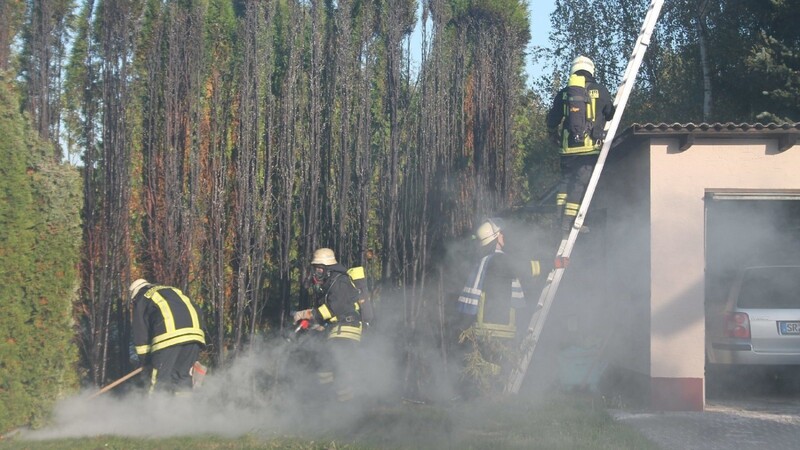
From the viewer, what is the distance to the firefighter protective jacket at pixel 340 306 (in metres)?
9.48

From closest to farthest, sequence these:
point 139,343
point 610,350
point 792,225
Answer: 1. point 139,343
2. point 610,350
3. point 792,225

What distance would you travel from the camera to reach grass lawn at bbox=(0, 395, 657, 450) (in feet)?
24.8

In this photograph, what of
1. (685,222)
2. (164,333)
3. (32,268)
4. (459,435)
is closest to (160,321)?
(164,333)

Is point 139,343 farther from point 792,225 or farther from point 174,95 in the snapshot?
point 792,225

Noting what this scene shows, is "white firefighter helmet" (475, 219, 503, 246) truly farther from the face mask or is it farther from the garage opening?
the garage opening

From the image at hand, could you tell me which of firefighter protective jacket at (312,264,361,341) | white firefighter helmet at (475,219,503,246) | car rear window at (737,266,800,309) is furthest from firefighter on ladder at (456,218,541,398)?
car rear window at (737,266,800,309)

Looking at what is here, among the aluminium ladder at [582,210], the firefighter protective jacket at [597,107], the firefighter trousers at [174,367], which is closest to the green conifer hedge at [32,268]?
the firefighter trousers at [174,367]

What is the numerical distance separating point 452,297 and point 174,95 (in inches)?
185

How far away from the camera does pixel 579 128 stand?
29.7ft

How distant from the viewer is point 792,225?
40.5 feet

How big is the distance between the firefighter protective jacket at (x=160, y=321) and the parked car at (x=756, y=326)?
6.47 metres

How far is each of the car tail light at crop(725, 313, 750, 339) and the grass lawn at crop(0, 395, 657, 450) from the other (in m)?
2.01

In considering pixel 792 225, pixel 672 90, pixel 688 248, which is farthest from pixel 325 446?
pixel 672 90

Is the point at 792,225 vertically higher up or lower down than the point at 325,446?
higher up
